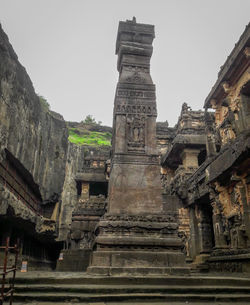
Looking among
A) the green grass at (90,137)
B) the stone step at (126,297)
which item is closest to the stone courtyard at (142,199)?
the stone step at (126,297)

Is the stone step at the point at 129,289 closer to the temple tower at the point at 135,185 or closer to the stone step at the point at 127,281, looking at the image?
the stone step at the point at 127,281

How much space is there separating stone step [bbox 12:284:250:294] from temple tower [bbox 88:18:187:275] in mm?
1176

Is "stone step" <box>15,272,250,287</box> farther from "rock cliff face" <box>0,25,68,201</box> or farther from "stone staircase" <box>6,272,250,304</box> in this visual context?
"rock cliff face" <box>0,25,68,201</box>

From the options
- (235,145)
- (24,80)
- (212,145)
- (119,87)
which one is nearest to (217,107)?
(212,145)

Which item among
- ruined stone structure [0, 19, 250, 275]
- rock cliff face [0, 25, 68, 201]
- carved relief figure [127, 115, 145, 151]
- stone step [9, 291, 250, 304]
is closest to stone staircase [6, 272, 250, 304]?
stone step [9, 291, 250, 304]

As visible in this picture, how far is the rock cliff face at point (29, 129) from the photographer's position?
50.6 ft

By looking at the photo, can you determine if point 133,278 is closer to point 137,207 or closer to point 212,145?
point 137,207

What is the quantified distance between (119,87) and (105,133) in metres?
37.6

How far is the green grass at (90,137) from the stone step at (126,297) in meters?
36.2

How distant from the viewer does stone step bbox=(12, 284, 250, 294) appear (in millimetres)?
4184

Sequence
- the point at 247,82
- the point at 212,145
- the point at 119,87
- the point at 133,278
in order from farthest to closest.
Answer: the point at 212,145
the point at 247,82
the point at 119,87
the point at 133,278

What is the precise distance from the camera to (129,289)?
427cm

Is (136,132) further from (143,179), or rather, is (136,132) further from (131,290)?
(131,290)

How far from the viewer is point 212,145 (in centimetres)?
1246
